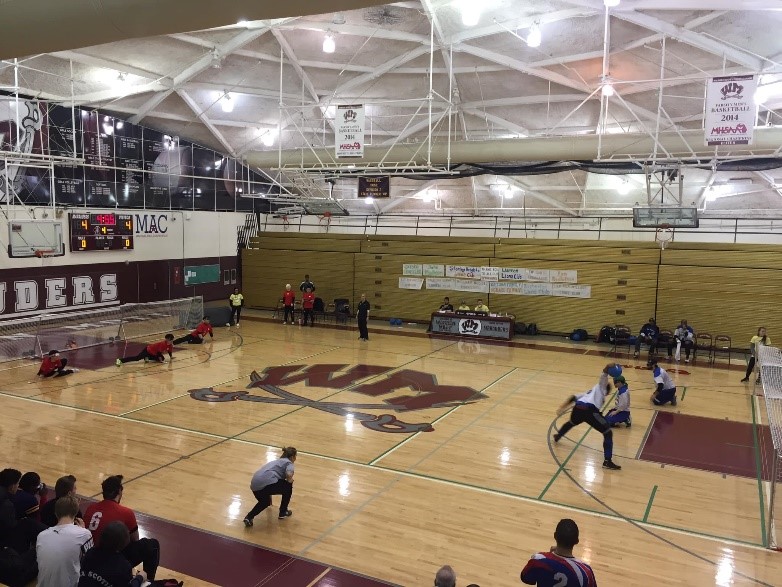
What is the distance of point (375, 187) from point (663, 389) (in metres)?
12.7

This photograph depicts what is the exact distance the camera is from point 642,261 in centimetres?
2214

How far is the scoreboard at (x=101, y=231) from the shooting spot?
22.1 metres

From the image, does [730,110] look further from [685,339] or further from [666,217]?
[685,339]

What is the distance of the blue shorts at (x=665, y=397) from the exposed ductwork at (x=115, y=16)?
488 inches

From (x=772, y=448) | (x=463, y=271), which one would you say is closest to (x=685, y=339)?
(x=772, y=448)

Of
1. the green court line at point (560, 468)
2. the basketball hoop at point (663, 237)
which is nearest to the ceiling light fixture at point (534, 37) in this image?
the basketball hoop at point (663, 237)

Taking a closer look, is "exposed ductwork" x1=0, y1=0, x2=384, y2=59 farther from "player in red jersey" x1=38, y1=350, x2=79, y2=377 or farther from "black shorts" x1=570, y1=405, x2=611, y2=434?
"player in red jersey" x1=38, y1=350, x2=79, y2=377

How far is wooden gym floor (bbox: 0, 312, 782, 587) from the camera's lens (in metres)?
7.59

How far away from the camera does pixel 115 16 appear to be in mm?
4977

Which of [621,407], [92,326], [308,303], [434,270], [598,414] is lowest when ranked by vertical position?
[621,407]

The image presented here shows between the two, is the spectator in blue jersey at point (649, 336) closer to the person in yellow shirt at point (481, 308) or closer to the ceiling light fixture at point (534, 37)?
the person in yellow shirt at point (481, 308)

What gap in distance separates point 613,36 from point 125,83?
15160 millimetres

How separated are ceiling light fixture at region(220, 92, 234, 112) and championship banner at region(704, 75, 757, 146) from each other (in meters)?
15.8

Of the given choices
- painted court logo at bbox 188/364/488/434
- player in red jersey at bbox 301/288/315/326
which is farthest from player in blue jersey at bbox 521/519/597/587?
player in red jersey at bbox 301/288/315/326
